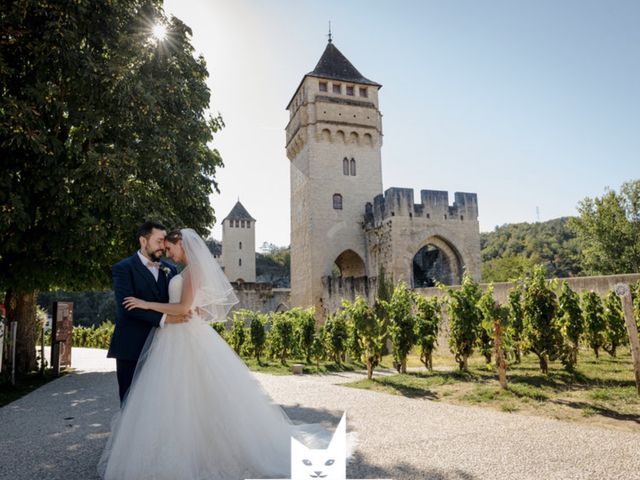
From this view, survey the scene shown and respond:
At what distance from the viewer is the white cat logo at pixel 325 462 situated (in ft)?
8.77

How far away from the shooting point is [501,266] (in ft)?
160

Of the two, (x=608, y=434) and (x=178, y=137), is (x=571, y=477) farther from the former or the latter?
(x=178, y=137)

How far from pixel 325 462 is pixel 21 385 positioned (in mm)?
10103

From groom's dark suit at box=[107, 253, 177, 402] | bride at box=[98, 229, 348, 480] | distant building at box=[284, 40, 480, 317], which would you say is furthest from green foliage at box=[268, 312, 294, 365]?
groom's dark suit at box=[107, 253, 177, 402]

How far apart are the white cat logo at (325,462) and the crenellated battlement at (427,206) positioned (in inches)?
889

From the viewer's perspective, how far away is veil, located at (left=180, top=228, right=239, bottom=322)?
13.0 ft

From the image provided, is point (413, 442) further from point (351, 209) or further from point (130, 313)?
point (351, 209)

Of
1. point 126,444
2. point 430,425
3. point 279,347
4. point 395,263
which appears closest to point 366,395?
point 430,425

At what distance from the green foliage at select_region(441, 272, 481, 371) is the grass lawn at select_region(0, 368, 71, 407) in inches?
346

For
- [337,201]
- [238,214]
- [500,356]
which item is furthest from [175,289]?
[238,214]

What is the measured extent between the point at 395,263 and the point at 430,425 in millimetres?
19515

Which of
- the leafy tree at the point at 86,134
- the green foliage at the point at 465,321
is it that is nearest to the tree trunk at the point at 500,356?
the green foliage at the point at 465,321

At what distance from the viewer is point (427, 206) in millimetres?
25500

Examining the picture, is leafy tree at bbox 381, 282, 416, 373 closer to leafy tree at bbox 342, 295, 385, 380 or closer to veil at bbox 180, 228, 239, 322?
leafy tree at bbox 342, 295, 385, 380
